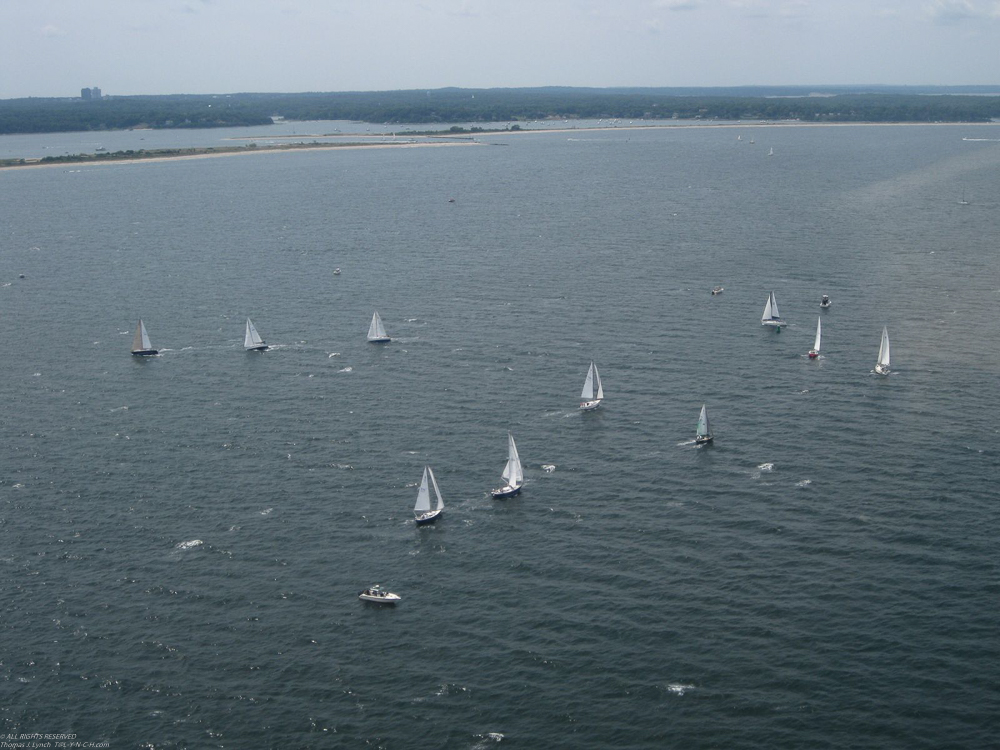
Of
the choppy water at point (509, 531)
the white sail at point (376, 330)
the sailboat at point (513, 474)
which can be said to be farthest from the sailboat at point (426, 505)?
the white sail at point (376, 330)

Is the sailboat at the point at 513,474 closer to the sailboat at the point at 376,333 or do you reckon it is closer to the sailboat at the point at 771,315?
the sailboat at the point at 376,333

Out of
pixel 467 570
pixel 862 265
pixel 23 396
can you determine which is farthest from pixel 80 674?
pixel 862 265

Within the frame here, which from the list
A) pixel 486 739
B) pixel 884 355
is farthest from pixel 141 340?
pixel 884 355

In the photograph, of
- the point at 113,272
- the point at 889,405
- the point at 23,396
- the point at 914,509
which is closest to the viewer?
the point at 914,509

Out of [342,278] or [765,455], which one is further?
[342,278]

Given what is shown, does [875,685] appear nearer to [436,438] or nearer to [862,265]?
[436,438]

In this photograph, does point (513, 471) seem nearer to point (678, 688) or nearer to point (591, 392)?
point (591, 392)

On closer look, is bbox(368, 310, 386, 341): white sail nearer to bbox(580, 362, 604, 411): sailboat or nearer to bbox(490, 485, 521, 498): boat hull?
bbox(580, 362, 604, 411): sailboat
